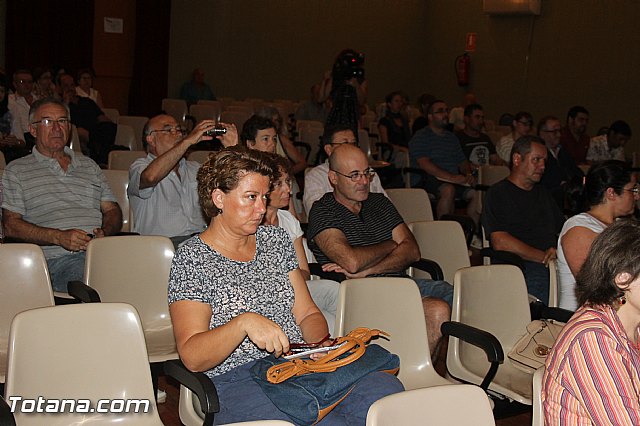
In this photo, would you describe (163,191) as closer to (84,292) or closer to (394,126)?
(84,292)

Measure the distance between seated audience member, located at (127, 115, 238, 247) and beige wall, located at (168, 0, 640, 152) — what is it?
810 cm

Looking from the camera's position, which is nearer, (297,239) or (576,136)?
(297,239)

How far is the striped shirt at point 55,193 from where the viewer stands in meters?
3.99

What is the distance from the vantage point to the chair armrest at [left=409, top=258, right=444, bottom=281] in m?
4.10

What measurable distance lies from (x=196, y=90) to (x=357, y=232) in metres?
8.76

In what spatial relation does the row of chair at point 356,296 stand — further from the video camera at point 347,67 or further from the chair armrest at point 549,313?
the video camera at point 347,67

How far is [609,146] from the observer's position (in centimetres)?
849

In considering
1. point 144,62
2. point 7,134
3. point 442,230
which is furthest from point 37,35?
point 442,230

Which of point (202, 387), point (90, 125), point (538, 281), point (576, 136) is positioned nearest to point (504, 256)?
point (538, 281)

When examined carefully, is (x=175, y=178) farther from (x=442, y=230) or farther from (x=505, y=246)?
(x=505, y=246)

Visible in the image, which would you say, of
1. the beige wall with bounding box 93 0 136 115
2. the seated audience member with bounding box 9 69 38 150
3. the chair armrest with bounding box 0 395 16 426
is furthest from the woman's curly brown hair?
the beige wall with bounding box 93 0 136 115

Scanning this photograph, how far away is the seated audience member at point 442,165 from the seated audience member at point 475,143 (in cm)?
40

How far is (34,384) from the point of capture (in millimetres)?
2369

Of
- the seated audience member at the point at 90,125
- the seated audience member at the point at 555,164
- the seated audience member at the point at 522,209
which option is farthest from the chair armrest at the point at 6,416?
the seated audience member at the point at 90,125
